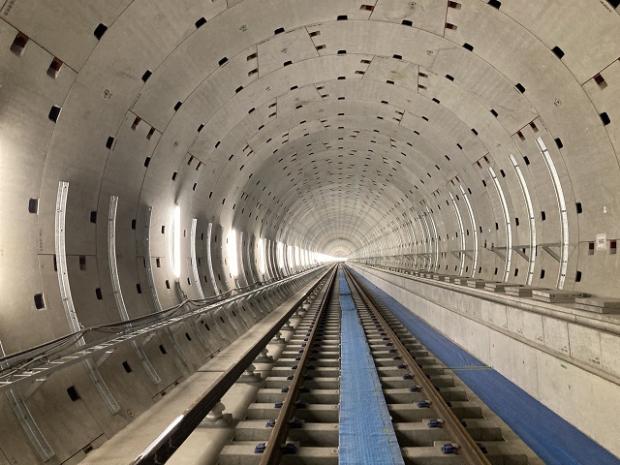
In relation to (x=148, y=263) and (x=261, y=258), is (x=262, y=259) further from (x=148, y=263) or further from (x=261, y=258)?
(x=148, y=263)

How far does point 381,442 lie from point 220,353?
6.50 m

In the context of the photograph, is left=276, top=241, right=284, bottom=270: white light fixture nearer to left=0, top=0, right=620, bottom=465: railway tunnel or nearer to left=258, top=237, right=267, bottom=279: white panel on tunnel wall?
left=258, top=237, right=267, bottom=279: white panel on tunnel wall

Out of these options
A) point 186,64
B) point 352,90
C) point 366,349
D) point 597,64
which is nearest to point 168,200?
point 186,64

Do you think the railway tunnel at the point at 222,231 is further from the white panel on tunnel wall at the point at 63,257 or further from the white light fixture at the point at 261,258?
the white light fixture at the point at 261,258

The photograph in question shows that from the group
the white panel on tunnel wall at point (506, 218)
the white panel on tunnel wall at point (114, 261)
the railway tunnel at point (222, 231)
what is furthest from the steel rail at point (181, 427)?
the white panel on tunnel wall at point (506, 218)

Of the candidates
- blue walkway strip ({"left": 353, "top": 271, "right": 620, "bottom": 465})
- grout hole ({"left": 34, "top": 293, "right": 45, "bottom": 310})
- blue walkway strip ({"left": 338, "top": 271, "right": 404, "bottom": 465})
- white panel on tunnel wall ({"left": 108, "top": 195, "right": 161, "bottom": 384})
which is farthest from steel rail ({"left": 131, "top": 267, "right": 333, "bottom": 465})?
white panel on tunnel wall ({"left": 108, "top": 195, "right": 161, "bottom": 384})

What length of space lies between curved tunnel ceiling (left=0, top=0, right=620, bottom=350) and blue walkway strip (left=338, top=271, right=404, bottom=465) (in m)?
4.68

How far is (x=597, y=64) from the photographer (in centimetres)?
823

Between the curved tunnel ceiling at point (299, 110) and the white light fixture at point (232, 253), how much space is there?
92 centimetres

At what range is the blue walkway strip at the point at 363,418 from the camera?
16.3 ft

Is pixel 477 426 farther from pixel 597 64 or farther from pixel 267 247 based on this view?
pixel 267 247

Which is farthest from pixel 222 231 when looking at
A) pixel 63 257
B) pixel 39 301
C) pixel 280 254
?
pixel 280 254

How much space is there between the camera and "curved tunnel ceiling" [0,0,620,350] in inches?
256

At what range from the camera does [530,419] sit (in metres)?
6.71
